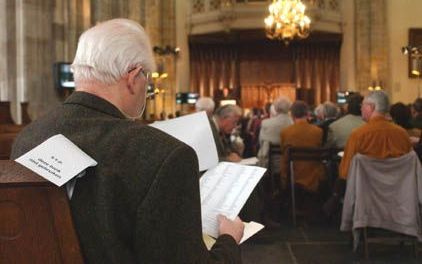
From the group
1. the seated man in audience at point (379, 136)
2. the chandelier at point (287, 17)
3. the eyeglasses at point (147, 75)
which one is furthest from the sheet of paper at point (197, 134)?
the chandelier at point (287, 17)

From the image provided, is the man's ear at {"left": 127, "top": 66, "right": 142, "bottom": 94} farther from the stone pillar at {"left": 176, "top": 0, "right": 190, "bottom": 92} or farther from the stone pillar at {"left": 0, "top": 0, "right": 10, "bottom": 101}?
the stone pillar at {"left": 176, "top": 0, "right": 190, "bottom": 92}

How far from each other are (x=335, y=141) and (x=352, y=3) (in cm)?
1688

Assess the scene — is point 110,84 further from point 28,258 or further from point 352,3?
point 352,3

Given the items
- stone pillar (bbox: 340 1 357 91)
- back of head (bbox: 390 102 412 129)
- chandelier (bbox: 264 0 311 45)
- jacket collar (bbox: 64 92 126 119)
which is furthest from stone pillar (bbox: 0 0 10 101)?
stone pillar (bbox: 340 1 357 91)

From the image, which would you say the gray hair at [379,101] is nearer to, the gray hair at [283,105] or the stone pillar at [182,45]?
the gray hair at [283,105]

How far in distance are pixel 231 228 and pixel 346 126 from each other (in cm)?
546

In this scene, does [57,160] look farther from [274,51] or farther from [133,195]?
[274,51]

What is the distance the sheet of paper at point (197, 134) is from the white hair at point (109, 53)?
0.73 metres

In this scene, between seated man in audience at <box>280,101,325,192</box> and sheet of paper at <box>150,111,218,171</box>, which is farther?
seated man in audience at <box>280,101,325,192</box>

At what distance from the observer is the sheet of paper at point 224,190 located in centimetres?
181

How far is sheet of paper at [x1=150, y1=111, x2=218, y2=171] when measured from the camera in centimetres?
220

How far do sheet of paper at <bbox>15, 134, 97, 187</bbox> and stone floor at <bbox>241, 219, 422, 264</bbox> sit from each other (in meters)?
3.96

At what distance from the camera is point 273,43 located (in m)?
23.5

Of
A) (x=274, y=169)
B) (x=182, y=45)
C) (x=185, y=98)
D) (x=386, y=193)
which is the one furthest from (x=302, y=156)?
(x=182, y=45)
